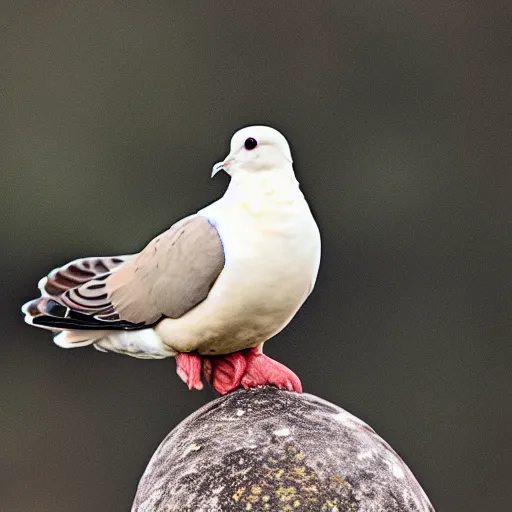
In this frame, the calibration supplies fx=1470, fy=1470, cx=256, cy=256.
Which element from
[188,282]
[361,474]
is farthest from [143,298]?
[361,474]

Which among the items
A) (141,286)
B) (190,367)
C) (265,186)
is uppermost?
(265,186)

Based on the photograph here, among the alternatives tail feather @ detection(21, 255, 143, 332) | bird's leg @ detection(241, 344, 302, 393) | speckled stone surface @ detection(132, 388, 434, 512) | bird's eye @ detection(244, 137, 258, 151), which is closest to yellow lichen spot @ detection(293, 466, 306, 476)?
speckled stone surface @ detection(132, 388, 434, 512)

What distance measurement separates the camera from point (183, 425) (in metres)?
1.93

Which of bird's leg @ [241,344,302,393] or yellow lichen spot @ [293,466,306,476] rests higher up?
bird's leg @ [241,344,302,393]

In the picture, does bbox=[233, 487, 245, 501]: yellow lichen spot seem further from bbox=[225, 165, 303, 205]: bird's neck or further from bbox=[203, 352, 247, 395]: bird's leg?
bbox=[225, 165, 303, 205]: bird's neck

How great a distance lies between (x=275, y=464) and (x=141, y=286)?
30cm

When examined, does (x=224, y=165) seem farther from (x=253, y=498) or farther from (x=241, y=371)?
(x=253, y=498)

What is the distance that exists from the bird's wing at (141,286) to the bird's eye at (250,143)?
107mm

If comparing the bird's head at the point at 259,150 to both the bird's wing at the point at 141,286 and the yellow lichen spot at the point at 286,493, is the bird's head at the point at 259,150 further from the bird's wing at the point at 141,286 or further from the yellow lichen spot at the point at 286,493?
the yellow lichen spot at the point at 286,493

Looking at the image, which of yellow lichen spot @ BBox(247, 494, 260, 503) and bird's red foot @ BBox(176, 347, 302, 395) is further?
bird's red foot @ BBox(176, 347, 302, 395)

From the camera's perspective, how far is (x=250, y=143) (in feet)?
6.08

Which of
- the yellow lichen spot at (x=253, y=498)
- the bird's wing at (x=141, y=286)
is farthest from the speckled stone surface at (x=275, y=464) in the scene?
the bird's wing at (x=141, y=286)

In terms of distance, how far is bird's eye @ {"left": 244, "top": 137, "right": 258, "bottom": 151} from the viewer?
1851 mm

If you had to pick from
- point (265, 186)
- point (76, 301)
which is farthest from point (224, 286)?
point (76, 301)
